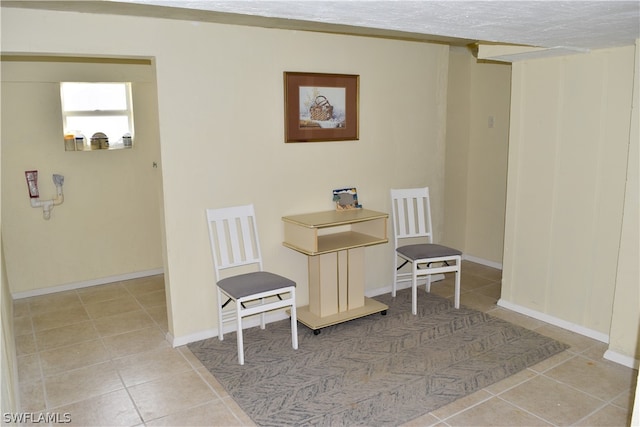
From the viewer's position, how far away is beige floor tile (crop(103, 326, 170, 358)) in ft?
12.0

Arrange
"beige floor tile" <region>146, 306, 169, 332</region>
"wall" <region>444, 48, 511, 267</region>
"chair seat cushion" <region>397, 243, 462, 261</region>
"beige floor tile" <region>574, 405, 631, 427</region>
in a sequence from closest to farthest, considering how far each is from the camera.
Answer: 1. "beige floor tile" <region>574, 405, 631, 427</region>
2. "beige floor tile" <region>146, 306, 169, 332</region>
3. "chair seat cushion" <region>397, 243, 462, 261</region>
4. "wall" <region>444, 48, 511, 267</region>

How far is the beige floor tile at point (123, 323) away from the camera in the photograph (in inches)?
157

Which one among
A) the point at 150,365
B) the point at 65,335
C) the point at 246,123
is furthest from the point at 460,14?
the point at 65,335

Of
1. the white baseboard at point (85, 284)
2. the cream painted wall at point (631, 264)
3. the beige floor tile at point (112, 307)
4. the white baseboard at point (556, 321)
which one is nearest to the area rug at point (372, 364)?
the white baseboard at point (556, 321)

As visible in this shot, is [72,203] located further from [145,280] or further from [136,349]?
[136,349]

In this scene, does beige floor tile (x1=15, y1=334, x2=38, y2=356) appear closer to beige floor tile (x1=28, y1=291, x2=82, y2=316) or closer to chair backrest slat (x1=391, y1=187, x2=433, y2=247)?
beige floor tile (x1=28, y1=291, x2=82, y2=316)

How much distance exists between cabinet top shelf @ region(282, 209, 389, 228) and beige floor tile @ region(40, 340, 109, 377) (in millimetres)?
1662

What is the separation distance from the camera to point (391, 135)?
4.61m

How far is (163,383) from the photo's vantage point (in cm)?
320

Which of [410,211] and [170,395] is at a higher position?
[410,211]

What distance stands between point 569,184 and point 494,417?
1897 millimetres

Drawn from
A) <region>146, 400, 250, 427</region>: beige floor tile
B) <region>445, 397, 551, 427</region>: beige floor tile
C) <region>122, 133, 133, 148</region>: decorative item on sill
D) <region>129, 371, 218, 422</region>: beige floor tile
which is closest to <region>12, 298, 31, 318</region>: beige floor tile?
<region>122, 133, 133, 148</region>: decorative item on sill

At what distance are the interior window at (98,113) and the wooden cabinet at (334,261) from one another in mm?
2136

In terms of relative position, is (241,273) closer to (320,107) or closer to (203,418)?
(203,418)
